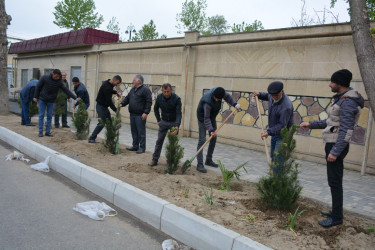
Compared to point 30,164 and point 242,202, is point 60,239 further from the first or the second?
point 30,164

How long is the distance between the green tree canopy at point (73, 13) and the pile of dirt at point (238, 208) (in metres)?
26.2

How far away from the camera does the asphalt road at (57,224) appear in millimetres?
3129

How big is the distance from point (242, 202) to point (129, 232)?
4.99ft

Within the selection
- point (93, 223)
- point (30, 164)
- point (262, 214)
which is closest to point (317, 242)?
point (262, 214)

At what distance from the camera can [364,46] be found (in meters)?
3.70

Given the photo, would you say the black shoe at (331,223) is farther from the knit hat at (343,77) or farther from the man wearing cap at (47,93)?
the man wearing cap at (47,93)

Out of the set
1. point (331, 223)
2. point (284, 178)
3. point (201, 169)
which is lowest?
point (201, 169)

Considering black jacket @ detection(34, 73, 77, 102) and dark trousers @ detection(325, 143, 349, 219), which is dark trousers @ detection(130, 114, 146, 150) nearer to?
black jacket @ detection(34, 73, 77, 102)

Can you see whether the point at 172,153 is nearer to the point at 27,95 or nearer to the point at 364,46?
the point at 364,46

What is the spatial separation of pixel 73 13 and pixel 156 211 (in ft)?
96.8

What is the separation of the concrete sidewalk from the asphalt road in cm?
187

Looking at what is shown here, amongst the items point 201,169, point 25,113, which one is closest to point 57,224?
point 201,169

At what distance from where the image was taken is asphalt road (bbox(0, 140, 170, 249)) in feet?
A: 10.3

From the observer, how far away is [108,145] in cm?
669
